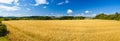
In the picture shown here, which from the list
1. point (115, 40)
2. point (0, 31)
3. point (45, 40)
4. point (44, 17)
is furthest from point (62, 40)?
point (44, 17)

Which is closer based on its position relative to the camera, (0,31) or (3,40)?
(3,40)

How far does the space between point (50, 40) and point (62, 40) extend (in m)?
1.27

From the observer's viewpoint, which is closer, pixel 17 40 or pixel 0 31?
pixel 17 40

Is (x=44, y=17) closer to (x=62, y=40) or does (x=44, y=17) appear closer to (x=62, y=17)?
(x=62, y=17)

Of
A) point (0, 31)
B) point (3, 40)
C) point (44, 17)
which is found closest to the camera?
point (3, 40)

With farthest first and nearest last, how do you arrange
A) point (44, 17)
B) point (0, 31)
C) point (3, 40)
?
point (44, 17)
point (0, 31)
point (3, 40)

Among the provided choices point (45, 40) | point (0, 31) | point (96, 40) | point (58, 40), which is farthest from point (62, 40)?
point (0, 31)

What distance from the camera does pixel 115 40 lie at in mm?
21500

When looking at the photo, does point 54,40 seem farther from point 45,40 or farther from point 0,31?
point 0,31

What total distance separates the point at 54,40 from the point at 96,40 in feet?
14.5

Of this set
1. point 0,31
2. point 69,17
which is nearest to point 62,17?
point 69,17

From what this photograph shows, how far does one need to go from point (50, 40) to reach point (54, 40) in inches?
17.7

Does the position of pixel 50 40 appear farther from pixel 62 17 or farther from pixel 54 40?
pixel 62 17

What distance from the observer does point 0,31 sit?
2569 centimetres
